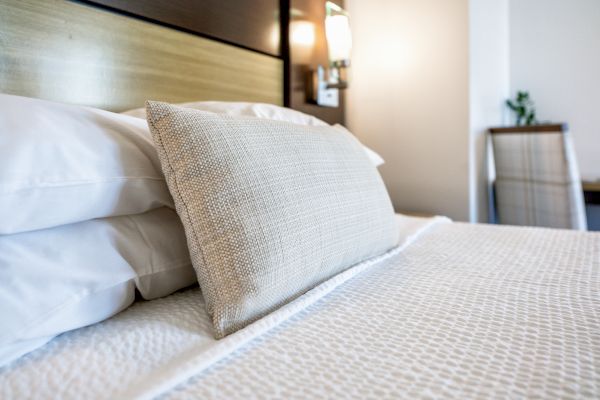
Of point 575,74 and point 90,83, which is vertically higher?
point 575,74

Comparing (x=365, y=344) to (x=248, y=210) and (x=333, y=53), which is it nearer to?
(x=248, y=210)

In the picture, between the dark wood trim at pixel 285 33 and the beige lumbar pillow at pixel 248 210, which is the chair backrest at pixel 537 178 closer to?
the dark wood trim at pixel 285 33

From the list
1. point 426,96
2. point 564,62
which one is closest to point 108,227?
point 426,96

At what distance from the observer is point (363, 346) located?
0.44m

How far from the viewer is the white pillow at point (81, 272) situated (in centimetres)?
43

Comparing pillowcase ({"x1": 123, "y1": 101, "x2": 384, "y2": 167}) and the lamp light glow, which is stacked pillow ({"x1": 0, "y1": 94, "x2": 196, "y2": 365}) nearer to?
pillowcase ({"x1": 123, "y1": 101, "x2": 384, "y2": 167})

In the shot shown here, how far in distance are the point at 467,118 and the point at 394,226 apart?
1.08m

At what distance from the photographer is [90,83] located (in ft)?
2.69

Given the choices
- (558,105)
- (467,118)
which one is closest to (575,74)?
(558,105)

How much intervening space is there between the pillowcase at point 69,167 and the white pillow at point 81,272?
0.03m

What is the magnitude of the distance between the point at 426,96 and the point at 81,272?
162 cm

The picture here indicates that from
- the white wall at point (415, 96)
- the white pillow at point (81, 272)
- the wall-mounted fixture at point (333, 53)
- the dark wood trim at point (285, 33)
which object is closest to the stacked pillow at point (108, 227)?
the white pillow at point (81, 272)

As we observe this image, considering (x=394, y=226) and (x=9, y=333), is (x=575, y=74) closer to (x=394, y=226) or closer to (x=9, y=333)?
(x=394, y=226)

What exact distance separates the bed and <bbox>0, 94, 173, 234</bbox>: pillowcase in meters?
A: 0.16
